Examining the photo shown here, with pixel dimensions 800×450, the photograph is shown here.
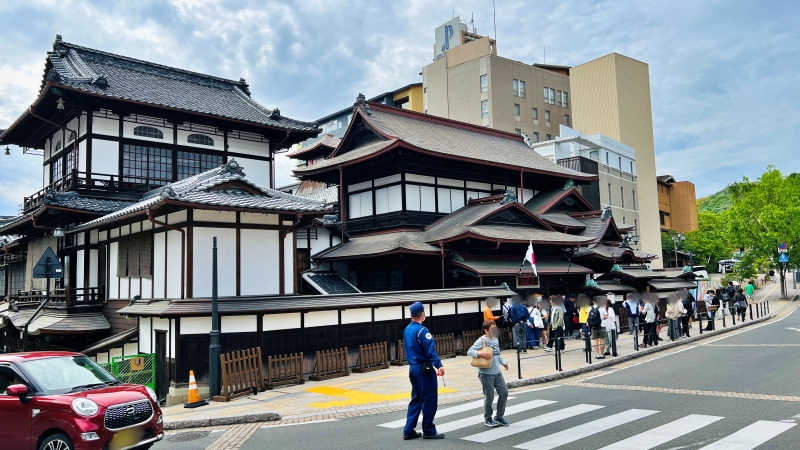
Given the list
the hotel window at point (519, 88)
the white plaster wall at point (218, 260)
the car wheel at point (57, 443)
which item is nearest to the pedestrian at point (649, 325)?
the white plaster wall at point (218, 260)

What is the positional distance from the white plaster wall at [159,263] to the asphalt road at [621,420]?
9.43 metres

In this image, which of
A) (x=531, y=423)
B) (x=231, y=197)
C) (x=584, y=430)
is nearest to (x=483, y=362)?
(x=531, y=423)

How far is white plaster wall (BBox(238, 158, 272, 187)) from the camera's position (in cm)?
2850

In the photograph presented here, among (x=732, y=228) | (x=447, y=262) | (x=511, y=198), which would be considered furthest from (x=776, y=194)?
(x=447, y=262)

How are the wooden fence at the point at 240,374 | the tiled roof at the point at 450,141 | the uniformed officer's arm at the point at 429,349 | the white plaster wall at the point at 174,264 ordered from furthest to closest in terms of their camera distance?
1. the tiled roof at the point at 450,141
2. the white plaster wall at the point at 174,264
3. the wooden fence at the point at 240,374
4. the uniformed officer's arm at the point at 429,349

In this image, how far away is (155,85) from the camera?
27469 mm

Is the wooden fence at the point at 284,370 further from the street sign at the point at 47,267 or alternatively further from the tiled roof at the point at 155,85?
the tiled roof at the point at 155,85

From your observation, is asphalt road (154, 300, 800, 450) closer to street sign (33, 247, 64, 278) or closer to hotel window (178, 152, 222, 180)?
street sign (33, 247, 64, 278)

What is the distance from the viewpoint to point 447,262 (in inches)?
1026

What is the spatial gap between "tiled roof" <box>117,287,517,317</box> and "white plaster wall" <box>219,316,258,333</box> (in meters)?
0.34

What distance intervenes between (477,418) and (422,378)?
7.92 ft

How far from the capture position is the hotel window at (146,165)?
2498cm

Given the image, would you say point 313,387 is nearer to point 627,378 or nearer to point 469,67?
point 627,378

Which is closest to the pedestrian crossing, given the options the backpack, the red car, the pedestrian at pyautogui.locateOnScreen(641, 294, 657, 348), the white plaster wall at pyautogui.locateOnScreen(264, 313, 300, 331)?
the red car
